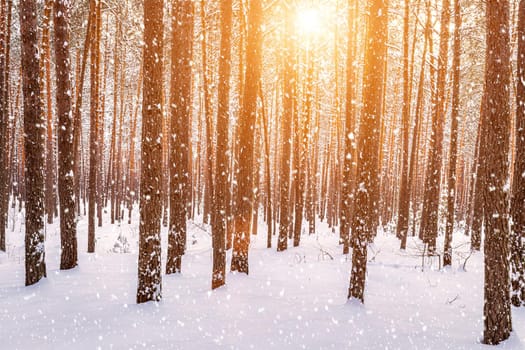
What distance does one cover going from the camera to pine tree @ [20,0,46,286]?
7102 millimetres

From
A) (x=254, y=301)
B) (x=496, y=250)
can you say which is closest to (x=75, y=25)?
(x=254, y=301)

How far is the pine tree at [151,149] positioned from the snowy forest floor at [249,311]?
717 millimetres

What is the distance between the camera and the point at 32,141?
7160 mm

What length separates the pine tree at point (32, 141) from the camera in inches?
280

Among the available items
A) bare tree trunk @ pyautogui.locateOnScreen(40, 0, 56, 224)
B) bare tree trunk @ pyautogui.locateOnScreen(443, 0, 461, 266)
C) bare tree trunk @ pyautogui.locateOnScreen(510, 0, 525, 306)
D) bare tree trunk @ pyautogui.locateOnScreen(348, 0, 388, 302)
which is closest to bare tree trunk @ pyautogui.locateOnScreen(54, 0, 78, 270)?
bare tree trunk @ pyautogui.locateOnScreen(40, 0, 56, 224)

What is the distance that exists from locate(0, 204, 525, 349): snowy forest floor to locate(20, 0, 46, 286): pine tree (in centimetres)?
59

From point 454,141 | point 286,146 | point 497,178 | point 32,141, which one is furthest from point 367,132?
point 286,146

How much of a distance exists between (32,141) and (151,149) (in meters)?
2.79

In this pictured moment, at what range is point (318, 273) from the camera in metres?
9.27

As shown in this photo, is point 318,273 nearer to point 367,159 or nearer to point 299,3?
point 367,159

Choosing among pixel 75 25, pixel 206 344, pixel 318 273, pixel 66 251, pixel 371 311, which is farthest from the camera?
pixel 75 25

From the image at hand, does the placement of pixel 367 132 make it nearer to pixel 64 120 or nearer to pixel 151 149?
pixel 151 149

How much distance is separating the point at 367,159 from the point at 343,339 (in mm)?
→ 2719

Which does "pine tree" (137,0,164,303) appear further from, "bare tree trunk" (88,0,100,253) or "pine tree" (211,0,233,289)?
"bare tree trunk" (88,0,100,253)
